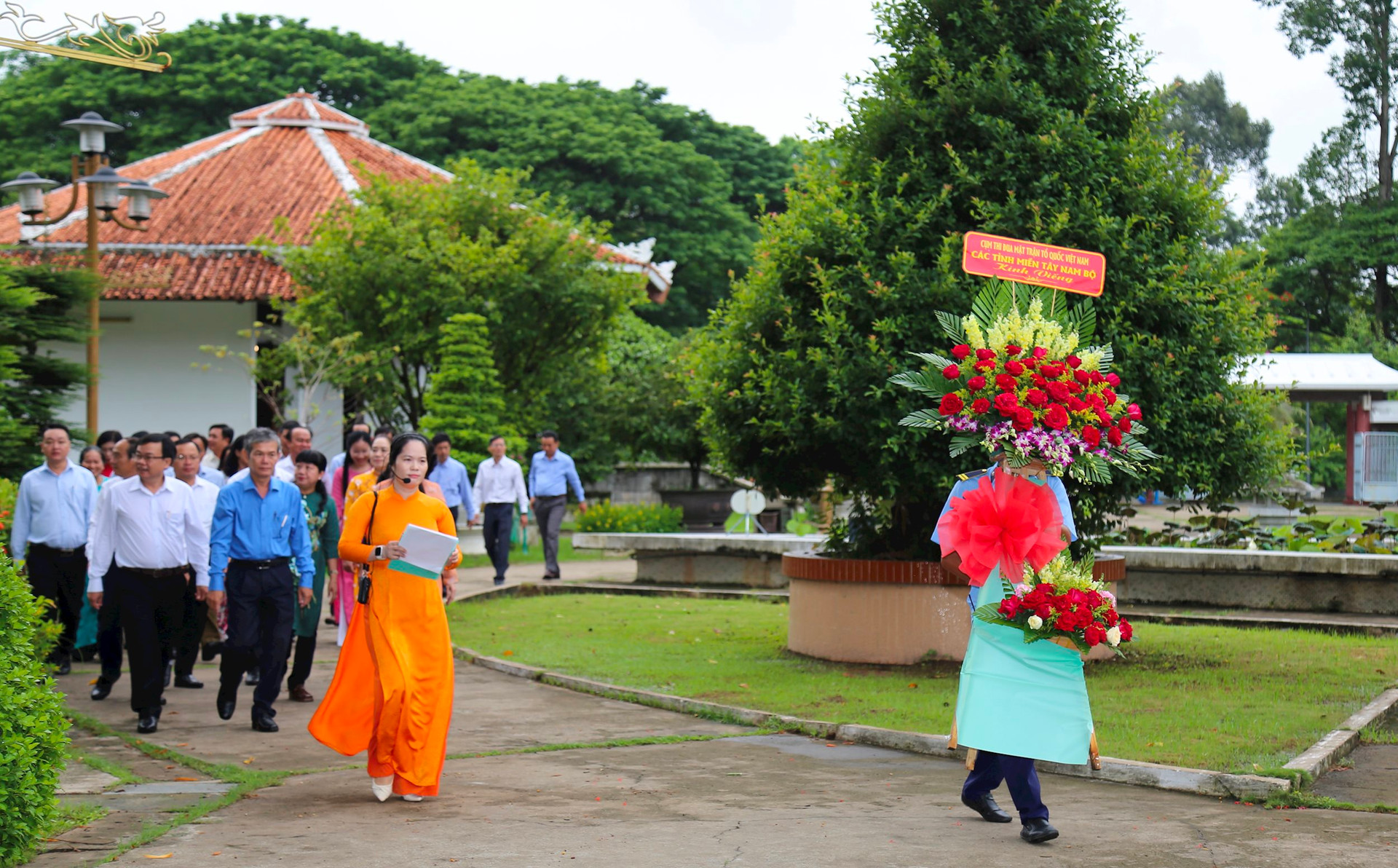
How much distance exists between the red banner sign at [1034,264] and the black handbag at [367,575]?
4095mm

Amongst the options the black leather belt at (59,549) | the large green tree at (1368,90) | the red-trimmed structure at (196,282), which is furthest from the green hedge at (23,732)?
the large green tree at (1368,90)

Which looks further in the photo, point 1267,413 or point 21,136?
point 21,136

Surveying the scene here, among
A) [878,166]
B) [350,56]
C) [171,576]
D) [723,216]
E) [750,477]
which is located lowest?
[171,576]

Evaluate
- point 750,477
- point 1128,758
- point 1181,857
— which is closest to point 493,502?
point 750,477

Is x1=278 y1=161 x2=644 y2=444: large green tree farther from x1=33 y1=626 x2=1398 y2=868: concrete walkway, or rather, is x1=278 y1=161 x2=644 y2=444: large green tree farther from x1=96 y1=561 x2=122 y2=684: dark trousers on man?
x1=33 y1=626 x2=1398 y2=868: concrete walkway

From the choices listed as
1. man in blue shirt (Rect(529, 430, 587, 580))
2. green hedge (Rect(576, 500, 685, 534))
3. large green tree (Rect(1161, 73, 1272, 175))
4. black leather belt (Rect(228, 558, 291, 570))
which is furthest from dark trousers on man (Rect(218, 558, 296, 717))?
large green tree (Rect(1161, 73, 1272, 175))

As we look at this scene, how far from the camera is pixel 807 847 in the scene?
5.86 m

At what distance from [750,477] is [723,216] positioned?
31070 mm

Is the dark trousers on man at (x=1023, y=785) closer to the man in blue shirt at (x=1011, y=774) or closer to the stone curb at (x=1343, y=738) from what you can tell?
the man in blue shirt at (x=1011, y=774)

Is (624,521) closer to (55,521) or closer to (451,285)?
(451,285)

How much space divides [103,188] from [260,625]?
310 inches

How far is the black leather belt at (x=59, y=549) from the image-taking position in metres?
10.6

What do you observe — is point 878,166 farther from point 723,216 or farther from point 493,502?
point 723,216

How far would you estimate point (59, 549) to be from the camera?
420 inches
